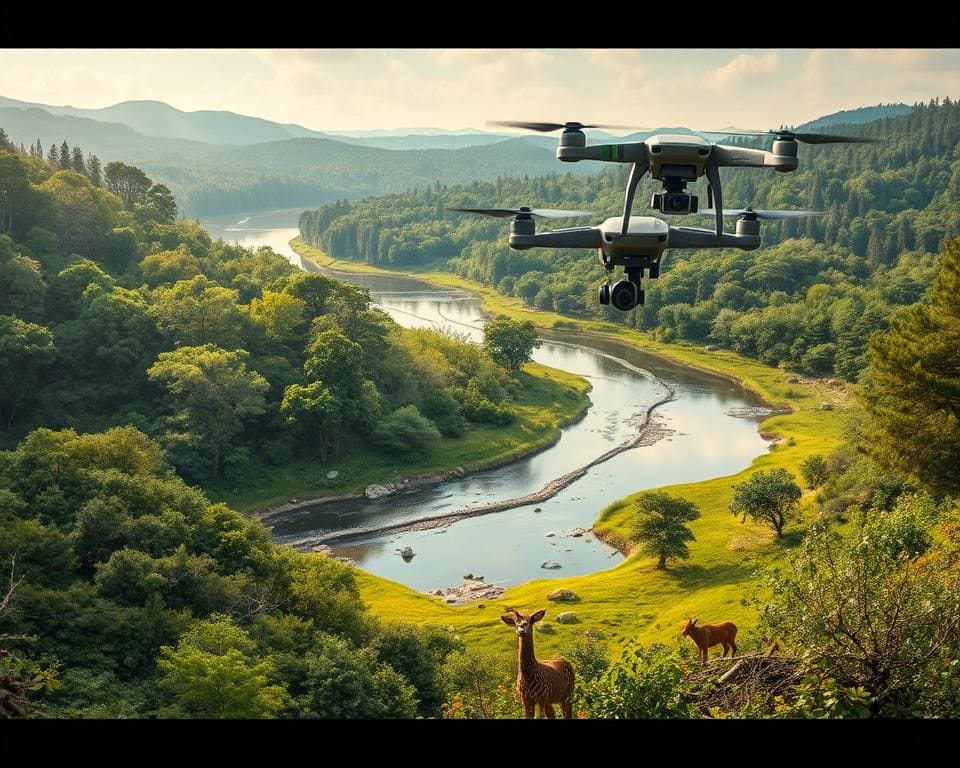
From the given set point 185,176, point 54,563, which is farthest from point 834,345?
point 185,176

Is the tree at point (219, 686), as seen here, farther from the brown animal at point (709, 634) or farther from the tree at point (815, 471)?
the tree at point (815, 471)

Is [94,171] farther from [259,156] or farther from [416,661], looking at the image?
[259,156]

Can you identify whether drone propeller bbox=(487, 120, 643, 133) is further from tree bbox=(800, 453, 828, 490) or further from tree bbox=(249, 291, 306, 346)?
tree bbox=(249, 291, 306, 346)

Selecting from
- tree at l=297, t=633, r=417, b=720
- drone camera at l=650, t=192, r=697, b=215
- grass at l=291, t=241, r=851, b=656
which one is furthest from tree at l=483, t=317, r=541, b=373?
drone camera at l=650, t=192, r=697, b=215
